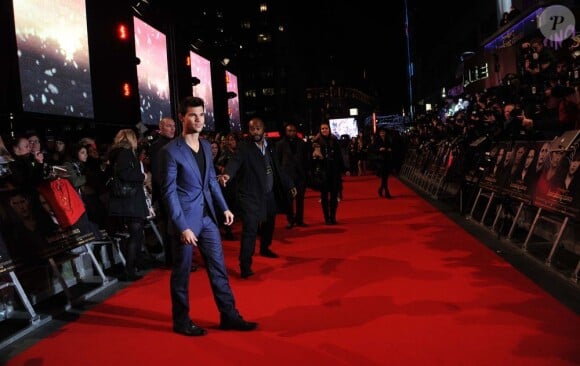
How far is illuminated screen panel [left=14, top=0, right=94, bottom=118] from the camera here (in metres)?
9.48

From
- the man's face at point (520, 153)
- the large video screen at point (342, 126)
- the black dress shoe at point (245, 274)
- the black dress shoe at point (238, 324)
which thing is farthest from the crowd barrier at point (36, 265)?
the large video screen at point (342, 126)

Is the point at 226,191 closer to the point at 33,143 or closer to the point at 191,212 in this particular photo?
the point at 33,143

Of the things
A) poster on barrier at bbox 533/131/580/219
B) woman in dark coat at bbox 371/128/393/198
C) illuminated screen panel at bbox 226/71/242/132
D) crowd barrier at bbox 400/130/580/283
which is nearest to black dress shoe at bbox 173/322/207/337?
crowd barrier at bbox 400/130/580/283

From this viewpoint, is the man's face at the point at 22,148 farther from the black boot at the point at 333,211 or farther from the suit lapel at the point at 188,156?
the black boot at the point at 333,211

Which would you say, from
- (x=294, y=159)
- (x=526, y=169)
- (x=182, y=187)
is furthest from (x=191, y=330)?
(x=294, y=159)

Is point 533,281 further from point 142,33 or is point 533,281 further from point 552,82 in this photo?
point 142,33

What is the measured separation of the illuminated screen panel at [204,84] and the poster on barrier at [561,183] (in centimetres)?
1471

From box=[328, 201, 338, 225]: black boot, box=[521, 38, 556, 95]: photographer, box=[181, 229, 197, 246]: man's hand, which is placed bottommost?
box=[328, 201, 338, 225]: black boot

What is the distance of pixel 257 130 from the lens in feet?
24.4

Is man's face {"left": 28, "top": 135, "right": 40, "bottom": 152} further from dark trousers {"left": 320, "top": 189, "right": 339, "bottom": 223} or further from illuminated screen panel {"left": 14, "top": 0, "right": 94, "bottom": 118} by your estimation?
dark trousers {"left": 320, "top": 189, "right": 339, "bottom": 223}

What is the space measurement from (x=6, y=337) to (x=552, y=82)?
8.99 meters

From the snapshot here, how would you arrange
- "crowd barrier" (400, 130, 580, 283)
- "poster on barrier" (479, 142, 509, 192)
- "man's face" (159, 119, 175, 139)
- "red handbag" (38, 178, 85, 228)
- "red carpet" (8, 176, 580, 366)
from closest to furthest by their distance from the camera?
"red carpet" (8, 176, 580, 366), "red handbag" (38, 178, 85, 228), "crowd barrier" (400, 130, 580, 283), "man's face" (159, 119, 175, 139), "poster on barrier" (479, 142, 509, 192)

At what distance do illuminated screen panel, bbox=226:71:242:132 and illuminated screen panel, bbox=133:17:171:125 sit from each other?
30.0ft

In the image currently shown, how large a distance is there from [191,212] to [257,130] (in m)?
2.94
